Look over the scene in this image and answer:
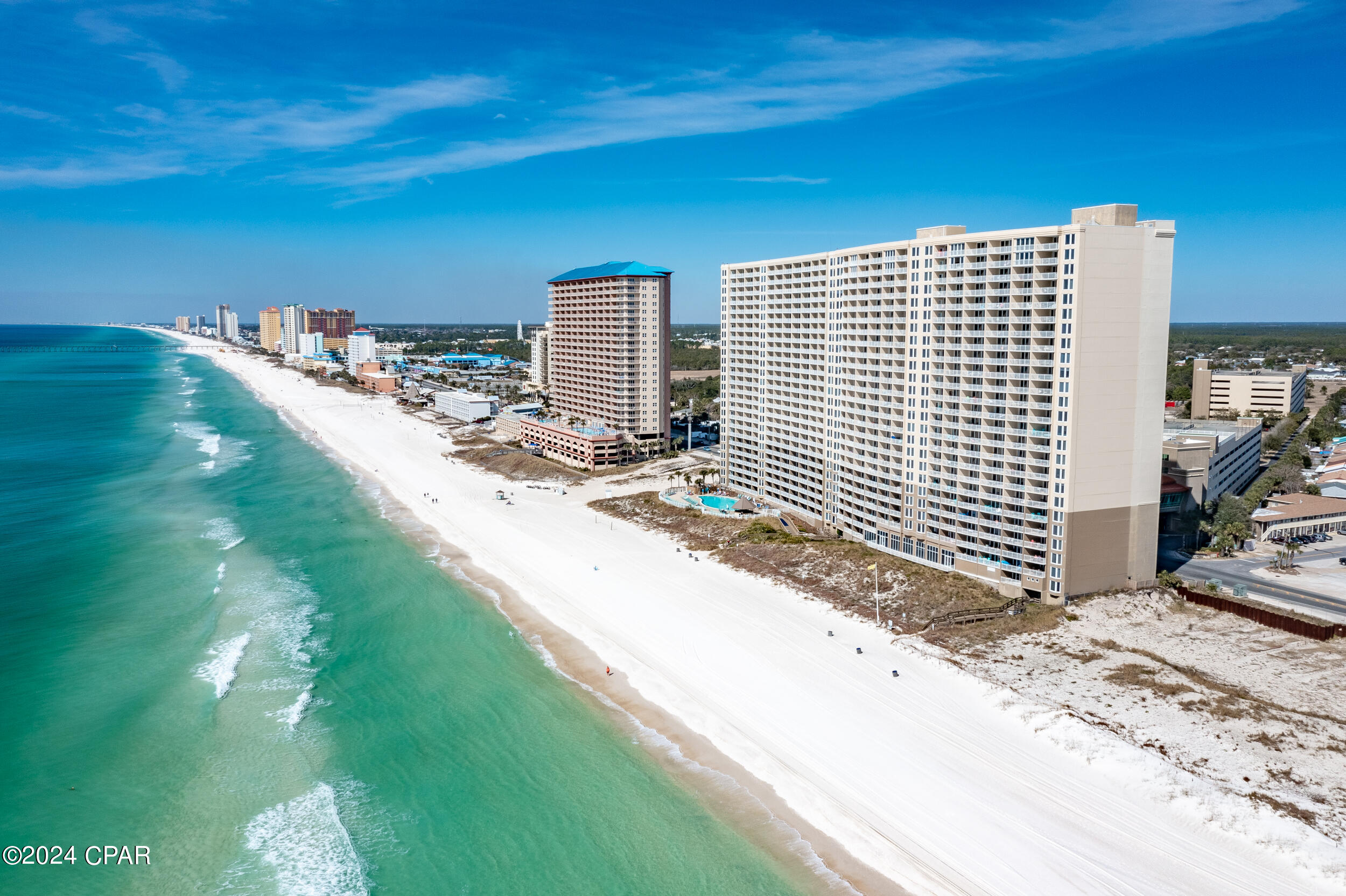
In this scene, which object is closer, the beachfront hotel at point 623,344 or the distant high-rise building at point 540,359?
the beachfront hotel at point 623,344

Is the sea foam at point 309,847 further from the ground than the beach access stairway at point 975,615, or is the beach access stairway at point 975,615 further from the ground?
the beach access stairway at point 975,615

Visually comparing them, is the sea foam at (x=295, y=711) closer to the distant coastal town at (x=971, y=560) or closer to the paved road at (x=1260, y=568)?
the distant coastal town at (x=971, y=560)

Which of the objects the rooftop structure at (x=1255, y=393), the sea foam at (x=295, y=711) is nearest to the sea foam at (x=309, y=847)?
the sea foam at (x=295, y=711)

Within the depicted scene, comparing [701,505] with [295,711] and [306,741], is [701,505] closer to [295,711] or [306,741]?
[295,711]

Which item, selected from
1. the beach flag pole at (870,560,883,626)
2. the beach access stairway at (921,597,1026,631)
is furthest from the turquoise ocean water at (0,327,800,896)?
the beach access stairway at (921,597,1026,631)

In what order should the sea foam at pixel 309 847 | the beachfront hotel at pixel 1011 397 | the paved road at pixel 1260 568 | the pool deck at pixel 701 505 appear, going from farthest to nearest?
1. the pool deck at pixel 701 505
2. the paved road at pixel 1260 568
3. the beachfront hotel at pixel 1011 397
4. the sea foam at pixel 309 847

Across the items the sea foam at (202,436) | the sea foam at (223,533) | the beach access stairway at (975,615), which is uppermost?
the sea foam at (202,436)
